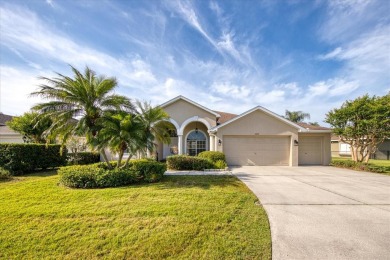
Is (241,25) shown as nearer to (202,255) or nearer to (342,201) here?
(342,201)

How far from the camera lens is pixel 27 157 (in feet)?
41.0

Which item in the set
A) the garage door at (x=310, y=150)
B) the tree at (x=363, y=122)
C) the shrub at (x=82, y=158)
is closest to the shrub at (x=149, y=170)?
the shrub at (x=82, y=158)

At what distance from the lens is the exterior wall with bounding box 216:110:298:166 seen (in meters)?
16.2

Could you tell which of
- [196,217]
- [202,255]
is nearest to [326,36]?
[196,217]

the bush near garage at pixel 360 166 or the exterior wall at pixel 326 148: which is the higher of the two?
the exterior wall at pixel 326 148

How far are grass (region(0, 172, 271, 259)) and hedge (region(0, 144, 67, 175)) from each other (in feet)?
19.7

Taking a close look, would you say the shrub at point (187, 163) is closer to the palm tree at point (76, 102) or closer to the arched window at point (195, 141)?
the palm tree at point (76, 102)

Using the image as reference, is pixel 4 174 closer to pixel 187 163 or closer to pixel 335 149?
pixel 187 163

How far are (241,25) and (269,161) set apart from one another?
11001 mm

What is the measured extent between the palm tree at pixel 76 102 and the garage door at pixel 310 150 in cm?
1633

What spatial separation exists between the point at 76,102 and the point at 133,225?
8.00m

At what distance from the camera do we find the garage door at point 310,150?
679 inches

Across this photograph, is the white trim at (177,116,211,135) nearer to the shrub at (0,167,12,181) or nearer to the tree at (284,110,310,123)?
the shrub at (0,167,12,181)

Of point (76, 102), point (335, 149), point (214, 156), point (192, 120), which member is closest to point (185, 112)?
point (192, 120)
